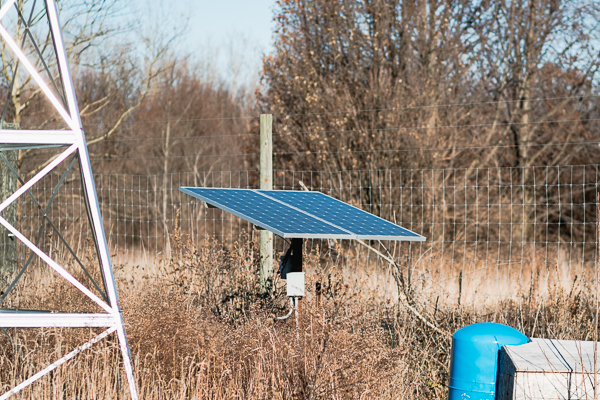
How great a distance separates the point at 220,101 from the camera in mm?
31344

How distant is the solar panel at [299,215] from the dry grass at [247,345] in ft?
1.89

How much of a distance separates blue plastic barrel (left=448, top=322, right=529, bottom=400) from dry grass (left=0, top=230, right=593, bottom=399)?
0.63m

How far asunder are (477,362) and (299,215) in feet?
6.09

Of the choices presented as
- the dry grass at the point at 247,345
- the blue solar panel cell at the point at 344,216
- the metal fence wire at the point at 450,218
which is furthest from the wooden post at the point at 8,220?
the blue solar panel cell at the point at 344,216

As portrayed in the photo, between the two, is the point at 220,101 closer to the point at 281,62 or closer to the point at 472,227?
the point at 281,62

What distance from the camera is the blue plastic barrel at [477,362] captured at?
3.30m

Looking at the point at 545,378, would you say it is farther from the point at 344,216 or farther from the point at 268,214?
the point at 344,216

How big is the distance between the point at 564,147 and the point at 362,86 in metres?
6.50

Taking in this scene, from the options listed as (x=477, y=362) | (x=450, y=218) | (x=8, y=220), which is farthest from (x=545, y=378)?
(x=450, y=218)

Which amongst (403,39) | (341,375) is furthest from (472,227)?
(341,375)

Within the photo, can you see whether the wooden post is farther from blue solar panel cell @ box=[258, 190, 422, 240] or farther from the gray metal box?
the gray metal box

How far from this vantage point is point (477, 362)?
3.33 metres

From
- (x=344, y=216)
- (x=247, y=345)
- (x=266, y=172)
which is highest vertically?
(x=266, y=172)

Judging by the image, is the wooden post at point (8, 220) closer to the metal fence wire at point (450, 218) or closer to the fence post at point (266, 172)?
the metal fence wire at point (450, 218)
